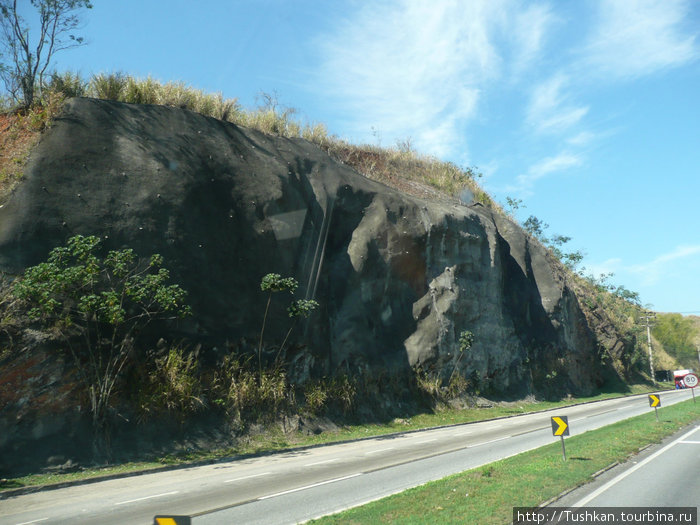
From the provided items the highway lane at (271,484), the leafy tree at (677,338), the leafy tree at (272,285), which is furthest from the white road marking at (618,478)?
the leafy tree at (677,338)

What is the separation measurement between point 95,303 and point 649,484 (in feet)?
46.9

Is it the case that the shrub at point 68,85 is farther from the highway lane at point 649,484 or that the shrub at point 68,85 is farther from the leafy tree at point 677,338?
the leafy tree at point 677,338

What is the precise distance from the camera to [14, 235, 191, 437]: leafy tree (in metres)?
14.9

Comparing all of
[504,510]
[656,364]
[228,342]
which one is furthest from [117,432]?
[656,364]

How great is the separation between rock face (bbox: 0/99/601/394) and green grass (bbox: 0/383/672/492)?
9.79 feet

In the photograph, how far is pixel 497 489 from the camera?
8.88 metres

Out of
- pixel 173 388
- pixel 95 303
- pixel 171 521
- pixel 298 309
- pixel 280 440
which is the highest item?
pixel 298 309

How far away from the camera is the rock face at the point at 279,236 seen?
61.0 ft

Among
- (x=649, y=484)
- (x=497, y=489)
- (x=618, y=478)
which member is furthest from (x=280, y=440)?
(x=649, y=484)

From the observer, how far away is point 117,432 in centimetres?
1619

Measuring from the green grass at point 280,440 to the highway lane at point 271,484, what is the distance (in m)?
0.95

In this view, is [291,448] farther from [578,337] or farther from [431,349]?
[578,337]

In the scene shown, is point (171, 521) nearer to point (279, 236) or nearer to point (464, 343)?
point (279, 236)

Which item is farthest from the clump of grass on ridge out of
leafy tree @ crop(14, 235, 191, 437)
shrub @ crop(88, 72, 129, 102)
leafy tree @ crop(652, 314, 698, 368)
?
leafy tree @ crop(652, 314, 698, 368)
